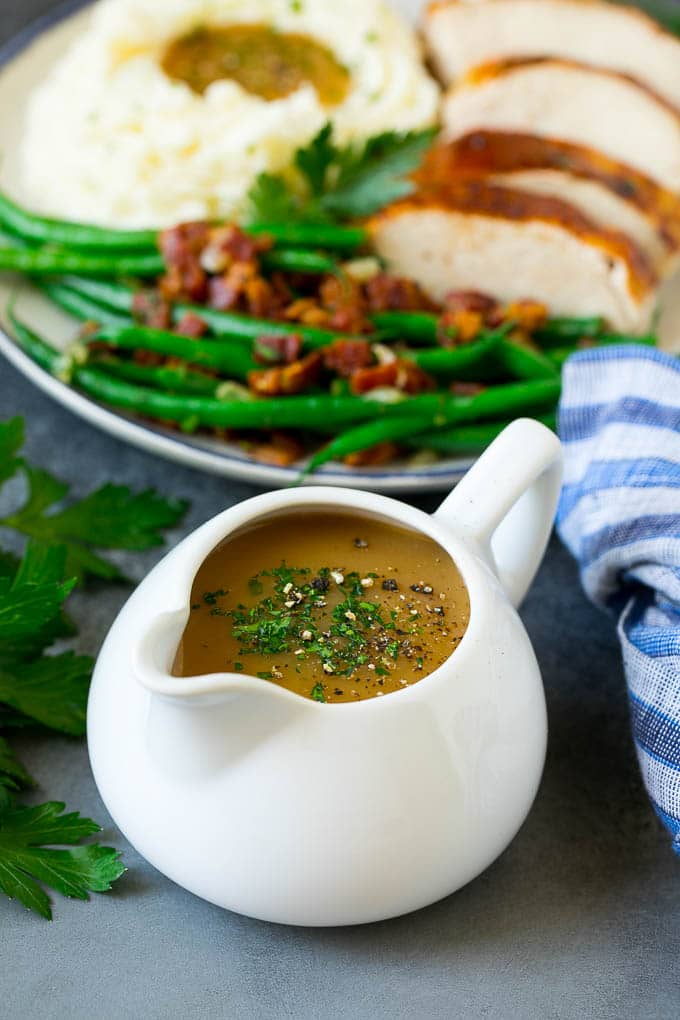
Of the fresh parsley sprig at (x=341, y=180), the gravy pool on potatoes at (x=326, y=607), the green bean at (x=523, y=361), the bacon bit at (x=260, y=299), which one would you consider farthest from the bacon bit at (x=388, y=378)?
the gravy pool on potatoes at (x=326, y=607)

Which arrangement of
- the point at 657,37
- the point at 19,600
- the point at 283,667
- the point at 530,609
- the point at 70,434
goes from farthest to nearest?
the point at 657,37 → the point at 70,434 → the point at 530,609 → the point at 19,600 → the point at 283,667

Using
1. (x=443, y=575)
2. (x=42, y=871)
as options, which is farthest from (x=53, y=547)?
(x=443, y=575)

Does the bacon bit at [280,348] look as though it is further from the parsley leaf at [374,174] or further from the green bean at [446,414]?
the parsley leaf at [374,174]

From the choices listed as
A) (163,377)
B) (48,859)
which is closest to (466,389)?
(163,377)

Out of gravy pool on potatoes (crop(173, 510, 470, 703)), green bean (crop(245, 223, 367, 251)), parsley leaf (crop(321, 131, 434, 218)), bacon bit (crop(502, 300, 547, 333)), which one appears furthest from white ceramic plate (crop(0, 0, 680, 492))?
parsley leaf (crop(321, 131, 434, 218))

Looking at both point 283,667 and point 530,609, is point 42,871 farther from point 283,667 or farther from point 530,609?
point 530,609

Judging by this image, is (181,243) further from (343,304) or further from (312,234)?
(343,304)

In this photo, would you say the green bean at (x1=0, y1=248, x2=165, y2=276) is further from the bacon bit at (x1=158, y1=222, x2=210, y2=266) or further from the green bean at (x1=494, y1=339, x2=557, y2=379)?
the green bean at (x1=494, y1=339, x2=557, y2=379)
